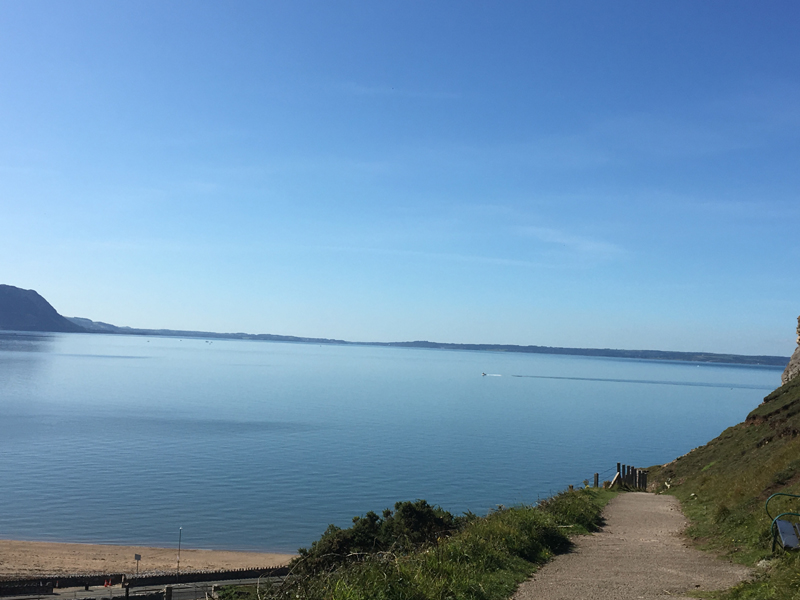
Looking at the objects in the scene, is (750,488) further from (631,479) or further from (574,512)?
(631,479)

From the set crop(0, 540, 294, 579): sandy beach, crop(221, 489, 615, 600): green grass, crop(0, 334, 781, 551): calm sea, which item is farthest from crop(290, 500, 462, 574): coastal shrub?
crop(0, 334, 781, 551): calm sea

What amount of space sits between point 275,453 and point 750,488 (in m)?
Answer: 49.6

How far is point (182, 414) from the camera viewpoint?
281 feet

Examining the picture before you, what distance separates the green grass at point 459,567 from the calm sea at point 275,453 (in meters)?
25.6

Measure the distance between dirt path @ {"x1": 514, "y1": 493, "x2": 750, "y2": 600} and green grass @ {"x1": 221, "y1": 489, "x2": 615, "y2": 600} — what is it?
415mm

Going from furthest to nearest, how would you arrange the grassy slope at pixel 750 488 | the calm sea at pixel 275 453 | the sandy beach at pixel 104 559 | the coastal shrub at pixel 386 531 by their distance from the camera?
the calm sea at pixel 275 453 < the sandy beach at pixel 104 559 < the coastal shrub at pixel 386 531 < the grassy slope at pixel 750 488

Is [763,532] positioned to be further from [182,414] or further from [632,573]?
[182,414]

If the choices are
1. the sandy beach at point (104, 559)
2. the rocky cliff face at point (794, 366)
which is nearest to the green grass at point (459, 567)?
the sandy beach at point (104, 559)

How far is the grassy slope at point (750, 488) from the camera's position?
9438 millimetres

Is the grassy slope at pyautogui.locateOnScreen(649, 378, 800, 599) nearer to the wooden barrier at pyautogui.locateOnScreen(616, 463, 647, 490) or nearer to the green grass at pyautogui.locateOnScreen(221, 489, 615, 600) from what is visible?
the wooden barrier at pyautogui.locateOnScreen(616, 463, 647, 490)

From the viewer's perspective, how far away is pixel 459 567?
10461mm

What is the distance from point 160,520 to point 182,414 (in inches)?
1893

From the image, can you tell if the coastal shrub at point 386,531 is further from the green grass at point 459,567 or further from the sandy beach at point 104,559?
the sandy beach at point 104,559

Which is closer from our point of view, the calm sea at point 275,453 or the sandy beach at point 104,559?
the sandy beach at point 104,559
